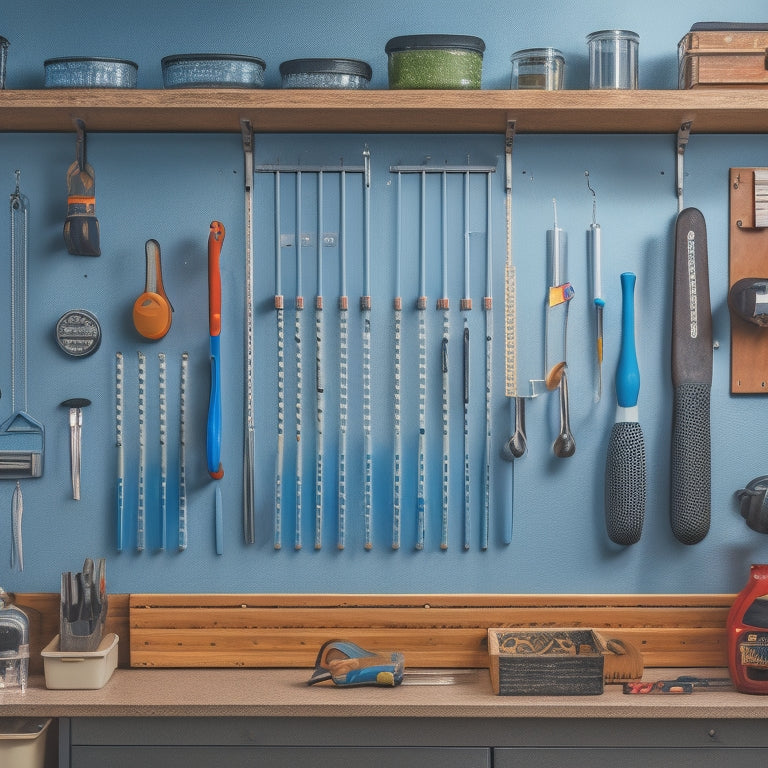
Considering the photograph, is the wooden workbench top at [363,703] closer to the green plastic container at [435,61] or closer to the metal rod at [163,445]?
the metal rod at [163,445]

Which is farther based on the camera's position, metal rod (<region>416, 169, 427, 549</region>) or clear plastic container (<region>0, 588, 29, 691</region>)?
metal rod (<region>416, 169, 427, 549</region>)

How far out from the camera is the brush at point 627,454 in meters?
2.36

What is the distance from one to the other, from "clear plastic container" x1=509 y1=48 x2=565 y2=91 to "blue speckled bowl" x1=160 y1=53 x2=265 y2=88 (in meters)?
0.63

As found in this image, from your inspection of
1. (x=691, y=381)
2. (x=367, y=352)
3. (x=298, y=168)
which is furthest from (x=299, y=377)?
(x=691, y=381)

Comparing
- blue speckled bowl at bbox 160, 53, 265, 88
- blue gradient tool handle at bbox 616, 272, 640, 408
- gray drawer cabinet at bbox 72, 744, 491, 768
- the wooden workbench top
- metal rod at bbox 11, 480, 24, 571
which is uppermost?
blue speckled bowl at bbox 160, 53, 265, 88

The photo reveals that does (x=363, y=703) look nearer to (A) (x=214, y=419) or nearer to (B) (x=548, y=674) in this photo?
(B) (x=548, y=674)

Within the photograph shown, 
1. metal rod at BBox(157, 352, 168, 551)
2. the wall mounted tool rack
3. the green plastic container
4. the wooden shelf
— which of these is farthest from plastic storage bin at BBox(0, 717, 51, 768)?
the wall mounted tool rack

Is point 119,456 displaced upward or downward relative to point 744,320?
downward

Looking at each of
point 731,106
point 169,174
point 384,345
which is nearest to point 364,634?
point 384,345

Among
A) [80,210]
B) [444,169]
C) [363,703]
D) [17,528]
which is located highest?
[444,169]

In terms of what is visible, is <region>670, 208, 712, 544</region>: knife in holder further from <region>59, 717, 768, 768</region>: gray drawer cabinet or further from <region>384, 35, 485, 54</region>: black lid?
<region>384, 35, 485, 54</region>: black lid

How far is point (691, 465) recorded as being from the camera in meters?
2.36

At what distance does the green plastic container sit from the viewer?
7.23ft

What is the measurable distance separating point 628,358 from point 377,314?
2.07 ft
